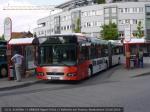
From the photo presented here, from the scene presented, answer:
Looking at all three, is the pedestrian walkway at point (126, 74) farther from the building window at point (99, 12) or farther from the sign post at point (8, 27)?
the building window at point (99, 12)

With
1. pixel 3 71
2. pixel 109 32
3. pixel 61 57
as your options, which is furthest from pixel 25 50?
pixel 109 32

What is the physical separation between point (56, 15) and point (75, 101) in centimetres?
11345

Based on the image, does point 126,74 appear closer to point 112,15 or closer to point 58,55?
point 58,55

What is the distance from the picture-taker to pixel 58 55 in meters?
20.2

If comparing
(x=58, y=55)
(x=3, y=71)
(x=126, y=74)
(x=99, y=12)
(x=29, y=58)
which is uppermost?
(x=99, y=12)

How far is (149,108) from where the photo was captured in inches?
449

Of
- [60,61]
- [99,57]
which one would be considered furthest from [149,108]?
[99,57]

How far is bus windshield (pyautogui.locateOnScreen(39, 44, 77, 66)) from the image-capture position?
20125mm

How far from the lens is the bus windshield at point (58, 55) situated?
66.0 feet

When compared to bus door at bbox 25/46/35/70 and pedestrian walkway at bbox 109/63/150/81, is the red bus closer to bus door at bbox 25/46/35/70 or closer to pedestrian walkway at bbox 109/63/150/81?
pedestrian walkway at bbox 109/63/150/81

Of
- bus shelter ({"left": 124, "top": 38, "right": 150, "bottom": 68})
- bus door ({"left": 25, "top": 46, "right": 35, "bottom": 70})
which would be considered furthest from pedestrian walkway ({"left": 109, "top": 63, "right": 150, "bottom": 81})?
bus door ({"left": 25, "top": 46, "right": 35, "bottom": 70})

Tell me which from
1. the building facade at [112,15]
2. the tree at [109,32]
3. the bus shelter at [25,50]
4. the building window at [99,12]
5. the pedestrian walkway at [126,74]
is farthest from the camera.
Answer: the building window at [99,12]

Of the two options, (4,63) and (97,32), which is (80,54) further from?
(97,32)

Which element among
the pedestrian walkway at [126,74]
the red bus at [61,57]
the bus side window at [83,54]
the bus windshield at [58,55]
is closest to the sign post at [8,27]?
the red bus at [61,57]
